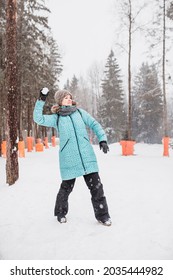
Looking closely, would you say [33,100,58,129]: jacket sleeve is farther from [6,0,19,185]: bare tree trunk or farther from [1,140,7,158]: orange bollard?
[1,140,7,158]: orange bollard

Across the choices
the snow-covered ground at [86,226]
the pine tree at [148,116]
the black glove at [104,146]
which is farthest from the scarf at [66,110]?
the pine tree at [148,116]

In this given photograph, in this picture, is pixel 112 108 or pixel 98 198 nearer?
pixel 98 198

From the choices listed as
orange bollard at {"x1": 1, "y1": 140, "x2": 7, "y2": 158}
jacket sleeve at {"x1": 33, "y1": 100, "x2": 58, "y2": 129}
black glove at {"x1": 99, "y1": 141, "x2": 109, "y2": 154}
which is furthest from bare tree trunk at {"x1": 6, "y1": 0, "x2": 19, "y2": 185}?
orange bollard at {"x1": 1, "y1": 140, "x2": 7, "y2": 158}

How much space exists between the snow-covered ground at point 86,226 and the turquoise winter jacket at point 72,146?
79cm

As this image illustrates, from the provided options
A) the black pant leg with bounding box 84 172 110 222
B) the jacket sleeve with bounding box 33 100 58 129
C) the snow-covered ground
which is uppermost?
the jacket sleeve with bounding box 33 100 58 129

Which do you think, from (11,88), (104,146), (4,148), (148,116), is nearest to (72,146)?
(104,146)

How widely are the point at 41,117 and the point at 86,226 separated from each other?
1649 mm

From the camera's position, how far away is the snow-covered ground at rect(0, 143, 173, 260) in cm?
323

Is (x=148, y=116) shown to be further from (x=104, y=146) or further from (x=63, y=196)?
(x=63, y=196)

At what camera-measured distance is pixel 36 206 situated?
5305 millimetres

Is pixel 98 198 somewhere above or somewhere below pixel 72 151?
below

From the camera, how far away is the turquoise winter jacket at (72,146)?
162 inches

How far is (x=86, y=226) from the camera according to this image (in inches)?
162

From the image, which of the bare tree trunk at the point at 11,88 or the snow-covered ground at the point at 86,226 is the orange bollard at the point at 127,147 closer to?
the snow-covered ground at the point at 86,226
